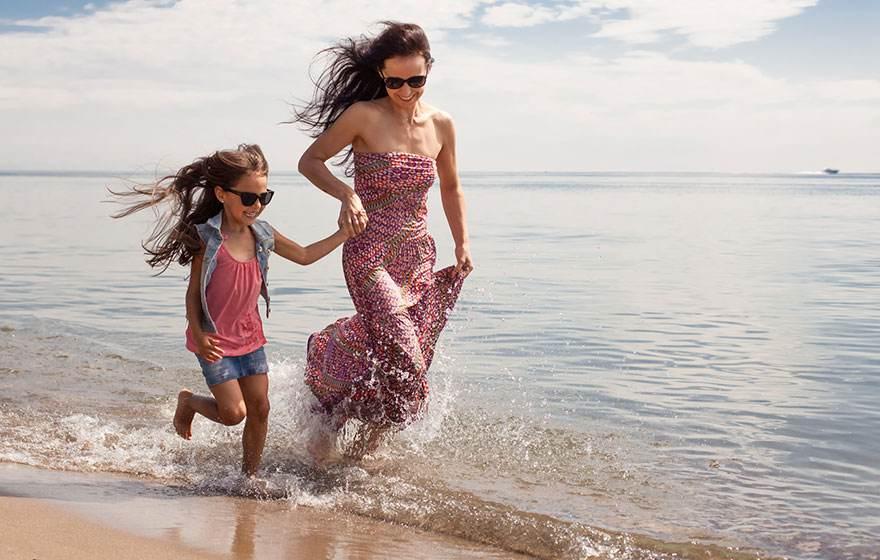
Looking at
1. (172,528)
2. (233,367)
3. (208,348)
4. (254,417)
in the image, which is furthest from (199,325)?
(172,528)

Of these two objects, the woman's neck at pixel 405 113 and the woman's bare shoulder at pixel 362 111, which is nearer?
the woman's bare shoulder at pixel 362 111

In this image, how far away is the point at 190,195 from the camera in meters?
5.56

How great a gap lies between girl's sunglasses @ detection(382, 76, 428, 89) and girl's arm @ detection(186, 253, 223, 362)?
1.35 metres

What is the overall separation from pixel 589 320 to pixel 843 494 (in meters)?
6.07

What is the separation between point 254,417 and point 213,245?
88 centimetres

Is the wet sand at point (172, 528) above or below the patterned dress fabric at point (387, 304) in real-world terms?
below

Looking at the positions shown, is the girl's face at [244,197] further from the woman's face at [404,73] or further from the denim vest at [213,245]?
the woman's face at [404,73]

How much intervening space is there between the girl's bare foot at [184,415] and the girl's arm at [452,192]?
161 centimetres

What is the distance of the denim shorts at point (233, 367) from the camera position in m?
5.40

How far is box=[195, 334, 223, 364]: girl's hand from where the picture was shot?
17.4ft

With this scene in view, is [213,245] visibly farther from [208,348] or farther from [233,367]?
[233,367]

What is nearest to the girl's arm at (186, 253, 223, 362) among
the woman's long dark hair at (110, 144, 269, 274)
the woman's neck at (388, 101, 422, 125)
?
the woman's long dark hair at (110, 144, 269, 274)

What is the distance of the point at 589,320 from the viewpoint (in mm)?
11930

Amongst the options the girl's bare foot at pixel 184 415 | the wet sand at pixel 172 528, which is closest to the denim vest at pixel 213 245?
the girl's bare foot at pixel 184 415
